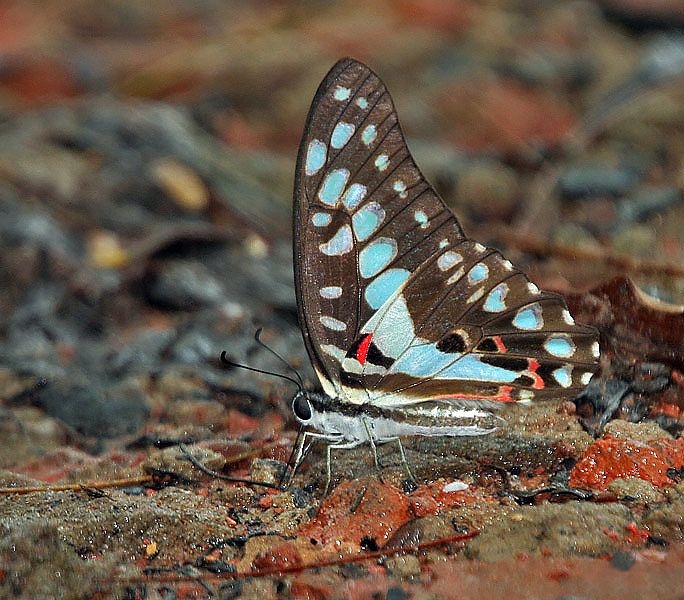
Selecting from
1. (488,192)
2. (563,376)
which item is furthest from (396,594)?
(488,192)

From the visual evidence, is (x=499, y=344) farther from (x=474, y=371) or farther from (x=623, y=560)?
(x=623, y=560)

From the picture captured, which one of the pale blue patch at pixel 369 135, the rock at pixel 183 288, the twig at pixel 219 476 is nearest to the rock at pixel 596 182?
the rock at pixel 183 288

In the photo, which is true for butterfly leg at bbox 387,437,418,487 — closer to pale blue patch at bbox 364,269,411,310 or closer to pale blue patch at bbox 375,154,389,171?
pale blue patch at bbox 364,269,411,310

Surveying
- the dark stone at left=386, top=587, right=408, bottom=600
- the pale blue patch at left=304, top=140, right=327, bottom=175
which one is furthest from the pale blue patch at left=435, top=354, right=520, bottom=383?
the dark stone at left=386, top=587, right=408, bottom=600

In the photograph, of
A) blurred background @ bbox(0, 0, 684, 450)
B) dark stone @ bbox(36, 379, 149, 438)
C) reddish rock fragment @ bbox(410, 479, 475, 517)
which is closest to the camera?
reddish rock fragment @ bbox(410, 479, 475, 517)

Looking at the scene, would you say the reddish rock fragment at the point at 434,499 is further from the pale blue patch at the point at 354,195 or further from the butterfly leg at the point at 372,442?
the pale blue patch at the point at 354,195

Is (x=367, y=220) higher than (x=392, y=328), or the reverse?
(x=367, y=220)
